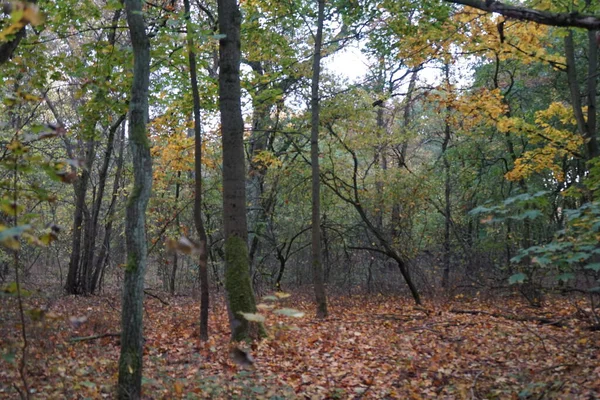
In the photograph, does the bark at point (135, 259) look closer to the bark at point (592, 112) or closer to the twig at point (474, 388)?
the twig at point (474, 388)

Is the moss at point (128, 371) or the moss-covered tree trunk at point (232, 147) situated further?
the moss-covered tree trunk at point (232, 147)

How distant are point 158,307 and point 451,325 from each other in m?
7.18

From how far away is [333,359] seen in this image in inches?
288

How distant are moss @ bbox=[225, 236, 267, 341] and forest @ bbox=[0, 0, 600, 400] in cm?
3

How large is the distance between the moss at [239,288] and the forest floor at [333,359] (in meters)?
0.30

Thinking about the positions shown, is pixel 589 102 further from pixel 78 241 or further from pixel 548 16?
pixel 78 241

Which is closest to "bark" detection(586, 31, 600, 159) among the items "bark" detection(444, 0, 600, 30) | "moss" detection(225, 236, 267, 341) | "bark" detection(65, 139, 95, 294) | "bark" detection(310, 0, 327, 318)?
"bark" detection(310, 0, 327, 318)

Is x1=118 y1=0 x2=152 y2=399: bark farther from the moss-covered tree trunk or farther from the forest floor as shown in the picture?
the moss-covered tree trunk

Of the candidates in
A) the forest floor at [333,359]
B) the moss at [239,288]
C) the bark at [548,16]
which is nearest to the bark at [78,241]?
the forest floor at [333,359]

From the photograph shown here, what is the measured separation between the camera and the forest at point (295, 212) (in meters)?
4.56

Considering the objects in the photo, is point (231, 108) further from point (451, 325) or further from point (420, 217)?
point (420, 217)

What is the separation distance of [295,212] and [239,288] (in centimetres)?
1047

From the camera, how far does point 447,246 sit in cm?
1750

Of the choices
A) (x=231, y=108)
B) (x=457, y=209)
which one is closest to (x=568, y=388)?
(x=231, y=108)
